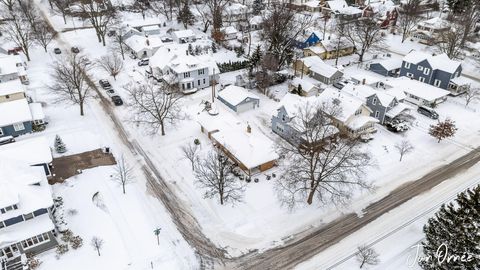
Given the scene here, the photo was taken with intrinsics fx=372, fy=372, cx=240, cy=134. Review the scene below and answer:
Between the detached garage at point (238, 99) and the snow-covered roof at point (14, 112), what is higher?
the snow-covered roof at point (14, 112)

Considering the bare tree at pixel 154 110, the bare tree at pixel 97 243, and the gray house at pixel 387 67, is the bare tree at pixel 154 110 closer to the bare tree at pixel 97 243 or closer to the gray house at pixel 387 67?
the bare tree at pixel 97 243

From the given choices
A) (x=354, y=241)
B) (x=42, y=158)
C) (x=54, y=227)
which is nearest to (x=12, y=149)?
(x=42, y=158)

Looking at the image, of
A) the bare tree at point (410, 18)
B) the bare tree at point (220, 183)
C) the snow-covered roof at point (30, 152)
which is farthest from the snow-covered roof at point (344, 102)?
the bare tree at point (410, 18)

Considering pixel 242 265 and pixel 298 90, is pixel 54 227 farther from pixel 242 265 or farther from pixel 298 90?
pixel 298 90

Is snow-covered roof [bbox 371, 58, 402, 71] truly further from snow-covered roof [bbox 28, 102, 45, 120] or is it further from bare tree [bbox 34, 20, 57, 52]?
bare tree [bbox 34, 20, 57, 52]

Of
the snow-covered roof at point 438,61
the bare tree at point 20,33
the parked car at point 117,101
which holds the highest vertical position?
the bare tree at point 20,33

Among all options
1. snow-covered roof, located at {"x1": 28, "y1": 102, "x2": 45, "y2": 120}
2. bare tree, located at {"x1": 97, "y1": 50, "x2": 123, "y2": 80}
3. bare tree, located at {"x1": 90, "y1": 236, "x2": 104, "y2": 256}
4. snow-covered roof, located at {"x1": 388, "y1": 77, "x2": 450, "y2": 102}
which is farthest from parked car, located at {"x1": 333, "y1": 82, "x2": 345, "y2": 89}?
bare tree, located at {"x1": 90, "y1": 236, "x2": 104, "y2": 256}
